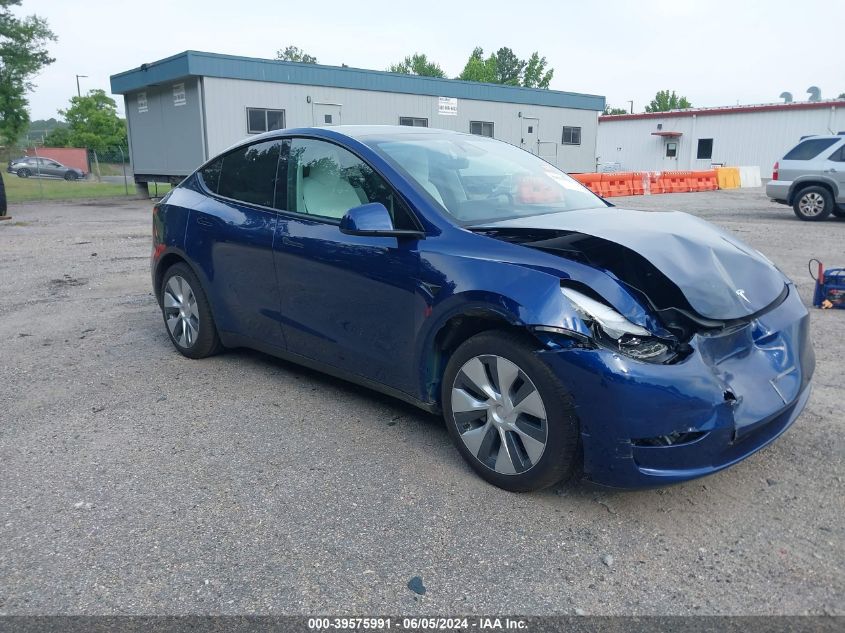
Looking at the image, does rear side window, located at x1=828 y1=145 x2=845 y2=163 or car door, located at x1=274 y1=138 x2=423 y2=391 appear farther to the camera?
rear side window, located at x1=828 y1=145 x2=845 y2=163

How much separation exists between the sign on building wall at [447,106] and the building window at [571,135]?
6.39m

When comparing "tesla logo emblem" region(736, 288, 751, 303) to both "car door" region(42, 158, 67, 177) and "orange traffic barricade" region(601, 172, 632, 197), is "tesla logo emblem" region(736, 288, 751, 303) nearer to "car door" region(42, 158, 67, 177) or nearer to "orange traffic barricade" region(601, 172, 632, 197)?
"orange traffic barricade" region(601, 172, 632, 197)

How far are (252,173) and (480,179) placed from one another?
1568mm

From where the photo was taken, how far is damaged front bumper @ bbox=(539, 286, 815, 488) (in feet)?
8.75

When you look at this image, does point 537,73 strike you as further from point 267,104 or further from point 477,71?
point 267,104

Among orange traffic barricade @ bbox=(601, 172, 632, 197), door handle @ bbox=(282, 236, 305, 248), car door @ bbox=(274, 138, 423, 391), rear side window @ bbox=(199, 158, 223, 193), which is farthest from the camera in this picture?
orange traffic barricade @ bbox=(601, 172, 632, 197)

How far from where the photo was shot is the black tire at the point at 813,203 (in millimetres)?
14789

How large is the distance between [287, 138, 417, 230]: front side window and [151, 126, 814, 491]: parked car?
0.03 feet

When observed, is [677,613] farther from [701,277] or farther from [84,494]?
[84,494]

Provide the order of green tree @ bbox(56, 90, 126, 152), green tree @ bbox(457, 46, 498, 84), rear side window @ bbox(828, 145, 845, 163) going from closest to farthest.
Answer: rear side window @ bbox(828, 145, 845, 163)
green tree @ bbox(56, 90, 126, 152)
green tree @ bbox(457, 46, 498, 84)

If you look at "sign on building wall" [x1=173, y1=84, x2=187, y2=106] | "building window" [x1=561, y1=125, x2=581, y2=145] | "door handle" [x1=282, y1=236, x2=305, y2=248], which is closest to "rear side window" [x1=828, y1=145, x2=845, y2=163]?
"door handle" [x1=282, y1=236, x2=305, y2=248]

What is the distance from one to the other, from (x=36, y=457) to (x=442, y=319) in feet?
7.28

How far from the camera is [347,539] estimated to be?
2.83m

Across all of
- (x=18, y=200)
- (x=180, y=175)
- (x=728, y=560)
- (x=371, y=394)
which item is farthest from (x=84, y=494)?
(x=18, y=200)
